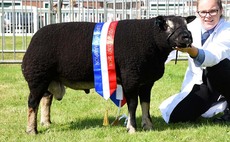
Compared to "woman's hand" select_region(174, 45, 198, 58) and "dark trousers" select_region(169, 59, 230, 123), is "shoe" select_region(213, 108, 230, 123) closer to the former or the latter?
"dark trousers" select_region(169, 59, 230, 123)

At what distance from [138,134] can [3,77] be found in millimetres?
5062

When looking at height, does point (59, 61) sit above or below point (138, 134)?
above

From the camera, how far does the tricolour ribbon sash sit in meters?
4.56

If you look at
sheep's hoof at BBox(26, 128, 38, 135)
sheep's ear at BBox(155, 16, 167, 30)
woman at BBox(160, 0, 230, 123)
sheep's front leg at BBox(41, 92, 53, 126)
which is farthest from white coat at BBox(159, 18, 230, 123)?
sheep's hoof at BBox(26, 128, 38, 135)

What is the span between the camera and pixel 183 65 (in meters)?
10.9

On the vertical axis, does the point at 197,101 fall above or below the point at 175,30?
below

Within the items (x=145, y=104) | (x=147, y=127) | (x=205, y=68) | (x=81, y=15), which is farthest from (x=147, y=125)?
(x=81, y=15)

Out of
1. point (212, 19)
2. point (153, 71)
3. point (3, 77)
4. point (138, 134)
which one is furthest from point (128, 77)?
point (3, 77)

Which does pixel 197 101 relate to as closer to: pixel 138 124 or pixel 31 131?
pixel 138 124

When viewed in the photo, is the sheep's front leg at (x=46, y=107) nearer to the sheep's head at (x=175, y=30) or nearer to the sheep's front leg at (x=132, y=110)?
the sheep's front leg at (x=132, y=110)

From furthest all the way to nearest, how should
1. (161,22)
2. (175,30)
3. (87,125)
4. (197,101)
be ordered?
(197,101), (87,125), (161,22), (175,30)

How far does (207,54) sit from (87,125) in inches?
65.2

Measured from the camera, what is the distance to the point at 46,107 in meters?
5.13

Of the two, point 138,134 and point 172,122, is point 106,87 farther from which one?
point 172,122
